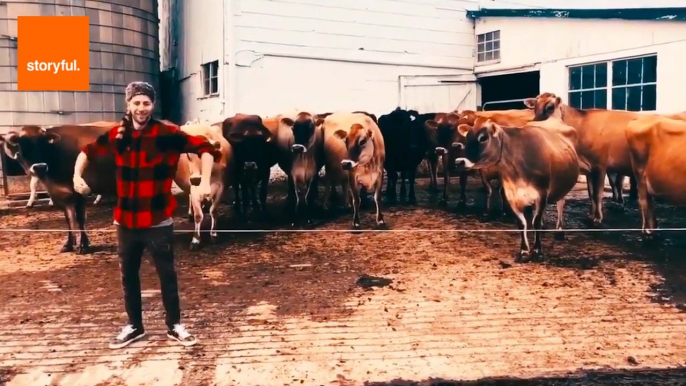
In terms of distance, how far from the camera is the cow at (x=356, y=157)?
8359 millimetres

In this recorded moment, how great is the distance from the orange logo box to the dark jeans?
30.6 feet

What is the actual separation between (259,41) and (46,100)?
4410 millimetres

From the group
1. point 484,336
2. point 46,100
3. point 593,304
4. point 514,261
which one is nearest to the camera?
point 484,336

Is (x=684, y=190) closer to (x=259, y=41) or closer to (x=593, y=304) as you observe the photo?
(x=593, y=304)

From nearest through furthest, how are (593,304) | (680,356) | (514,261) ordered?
(680,356), (593,304), (514,261)

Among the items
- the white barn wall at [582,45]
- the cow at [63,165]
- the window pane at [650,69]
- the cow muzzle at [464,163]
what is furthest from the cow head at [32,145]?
the window pane at [650,69]

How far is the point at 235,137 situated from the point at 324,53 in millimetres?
5571

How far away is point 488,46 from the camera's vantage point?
1570cm

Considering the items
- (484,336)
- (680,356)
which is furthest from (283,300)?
(680,356)

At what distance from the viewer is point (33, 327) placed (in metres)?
4.95

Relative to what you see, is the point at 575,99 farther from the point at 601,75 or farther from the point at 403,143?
the point at 403,143

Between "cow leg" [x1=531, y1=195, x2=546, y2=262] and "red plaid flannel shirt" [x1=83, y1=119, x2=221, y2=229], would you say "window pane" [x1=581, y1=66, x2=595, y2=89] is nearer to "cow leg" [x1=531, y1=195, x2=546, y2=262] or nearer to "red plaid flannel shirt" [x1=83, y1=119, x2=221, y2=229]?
"cow leg" [x1=531, y1=195, x2=546, y2=262]

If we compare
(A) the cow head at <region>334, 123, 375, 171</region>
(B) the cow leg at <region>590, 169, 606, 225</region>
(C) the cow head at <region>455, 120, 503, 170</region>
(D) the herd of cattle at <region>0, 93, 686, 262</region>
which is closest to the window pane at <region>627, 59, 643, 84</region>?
(D) the herd of cattle at <region>0, 93, 686, 262</region>

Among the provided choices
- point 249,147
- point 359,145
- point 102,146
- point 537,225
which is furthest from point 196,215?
point 537,225
